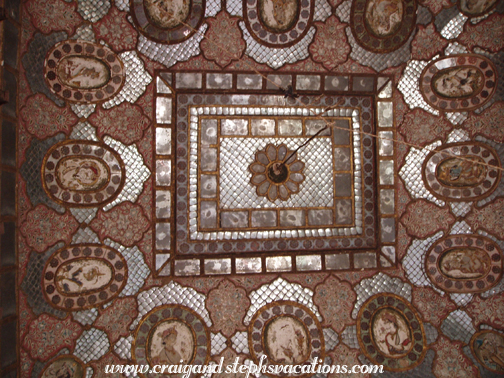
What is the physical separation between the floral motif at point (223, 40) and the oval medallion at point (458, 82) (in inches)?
60.7

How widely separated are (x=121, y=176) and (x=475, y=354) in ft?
10.4

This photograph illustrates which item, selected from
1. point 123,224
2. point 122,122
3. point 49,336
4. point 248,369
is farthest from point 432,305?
point 49,336

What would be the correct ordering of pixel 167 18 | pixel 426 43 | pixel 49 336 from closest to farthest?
pixel 49 336, pixel 167 18, pixel 426 43

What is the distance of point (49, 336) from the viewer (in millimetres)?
2580

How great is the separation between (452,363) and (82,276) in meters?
3.03

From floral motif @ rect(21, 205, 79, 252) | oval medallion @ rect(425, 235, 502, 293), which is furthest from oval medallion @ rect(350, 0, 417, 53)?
floral motif @ rect(21, 205, 79, 252)

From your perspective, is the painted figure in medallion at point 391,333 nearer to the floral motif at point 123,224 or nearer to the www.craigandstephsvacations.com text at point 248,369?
the www.craigandstephsvacations.com text at point 248,369

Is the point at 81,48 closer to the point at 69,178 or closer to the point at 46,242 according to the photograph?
the point at 69,178

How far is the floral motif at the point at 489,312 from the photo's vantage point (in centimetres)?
279

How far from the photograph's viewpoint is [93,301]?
264 centimetres

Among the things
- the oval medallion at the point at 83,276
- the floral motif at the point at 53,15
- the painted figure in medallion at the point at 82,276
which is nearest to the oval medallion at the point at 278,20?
the floral motif at the point at 53,15

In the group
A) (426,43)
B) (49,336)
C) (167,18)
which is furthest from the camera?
(426,43)

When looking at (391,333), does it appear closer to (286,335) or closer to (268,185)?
(286,335)

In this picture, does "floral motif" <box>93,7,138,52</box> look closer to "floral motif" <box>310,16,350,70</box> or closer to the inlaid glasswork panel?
the inlaid glasswork panel
